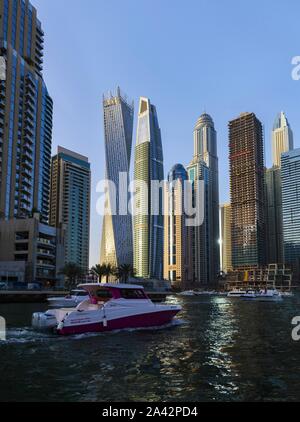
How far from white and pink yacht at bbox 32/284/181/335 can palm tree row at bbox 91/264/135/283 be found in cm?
9827

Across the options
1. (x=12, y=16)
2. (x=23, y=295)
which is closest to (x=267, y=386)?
(x=23, y=295)

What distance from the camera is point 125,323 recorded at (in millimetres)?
34094

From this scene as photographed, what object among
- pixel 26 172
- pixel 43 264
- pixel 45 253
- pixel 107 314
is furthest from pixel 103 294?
pixel 26 172

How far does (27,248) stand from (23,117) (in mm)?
47999

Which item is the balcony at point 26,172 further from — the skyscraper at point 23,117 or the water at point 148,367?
the water at point 148,367

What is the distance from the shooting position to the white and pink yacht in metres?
31.3

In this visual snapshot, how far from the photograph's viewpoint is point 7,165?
436 feet

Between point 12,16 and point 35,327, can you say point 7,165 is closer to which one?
point 12,16

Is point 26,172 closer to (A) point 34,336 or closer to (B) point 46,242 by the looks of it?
(B) point 46,242

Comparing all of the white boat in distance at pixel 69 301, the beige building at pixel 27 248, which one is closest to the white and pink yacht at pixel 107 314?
the white boat in distance at pixel 69 301

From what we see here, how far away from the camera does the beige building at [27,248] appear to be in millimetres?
115438

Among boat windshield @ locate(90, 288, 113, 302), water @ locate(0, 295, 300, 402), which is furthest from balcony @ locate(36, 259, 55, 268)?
water @ locate(0, 295, 300, 402)

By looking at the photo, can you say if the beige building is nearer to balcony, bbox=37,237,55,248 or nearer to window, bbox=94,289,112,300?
balcony, bbox=37,237,55,248
